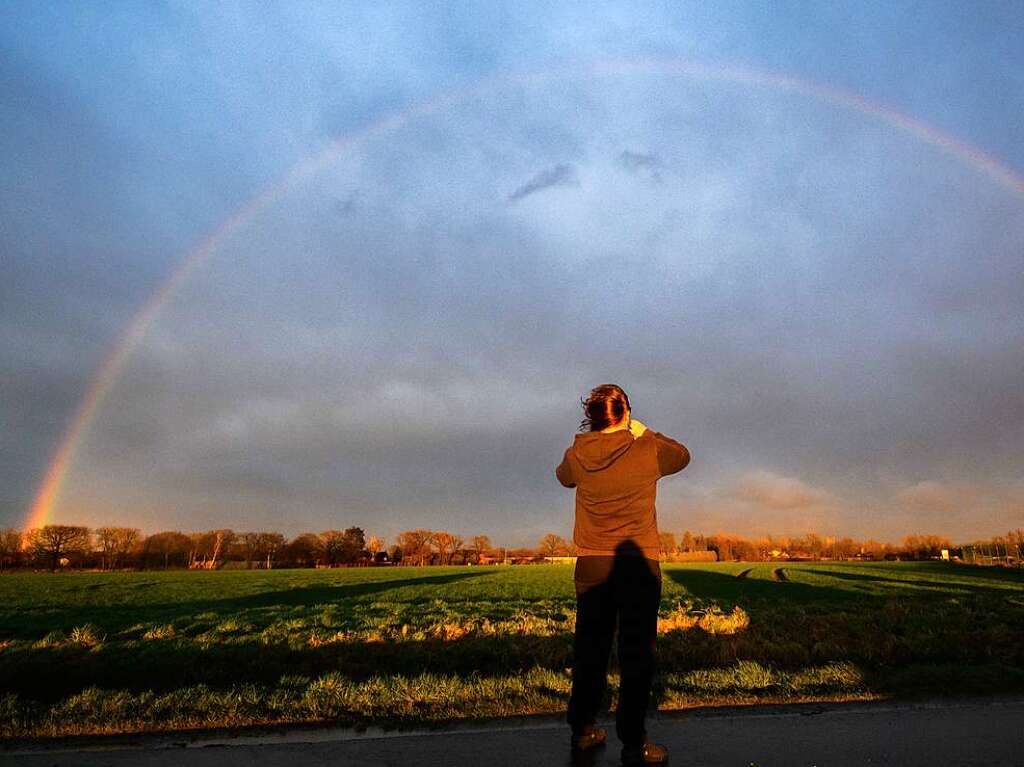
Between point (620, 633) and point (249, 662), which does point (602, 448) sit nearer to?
point (620, 633)

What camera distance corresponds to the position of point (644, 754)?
12.1 ft

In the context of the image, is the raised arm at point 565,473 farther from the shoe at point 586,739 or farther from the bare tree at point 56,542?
the bare tree at point 56,542

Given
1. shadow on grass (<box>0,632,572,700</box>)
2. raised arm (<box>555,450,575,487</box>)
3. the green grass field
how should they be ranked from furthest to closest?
1. shadow on grass (<box>0,632,572,700</box>)
2. the green grass field
3. raised arm (<box>555,450,575,487</box>)

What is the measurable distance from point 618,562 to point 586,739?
1.09 metres

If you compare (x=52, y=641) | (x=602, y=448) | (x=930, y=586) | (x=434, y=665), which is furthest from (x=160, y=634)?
(x=930, y=586)

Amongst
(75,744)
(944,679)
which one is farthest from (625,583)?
(944,679)

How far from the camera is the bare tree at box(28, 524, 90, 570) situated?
10269 cm

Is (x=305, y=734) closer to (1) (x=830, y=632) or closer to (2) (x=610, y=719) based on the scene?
(2) (x=610, y=719)

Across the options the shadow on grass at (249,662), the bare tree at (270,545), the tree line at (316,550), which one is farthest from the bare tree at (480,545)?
the shadow on grass at (249,662)

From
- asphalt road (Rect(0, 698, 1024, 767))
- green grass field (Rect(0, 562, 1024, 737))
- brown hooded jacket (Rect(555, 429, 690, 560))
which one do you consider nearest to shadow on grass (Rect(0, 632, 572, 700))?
green grass field (Rect(0, 562, 1024, 737))

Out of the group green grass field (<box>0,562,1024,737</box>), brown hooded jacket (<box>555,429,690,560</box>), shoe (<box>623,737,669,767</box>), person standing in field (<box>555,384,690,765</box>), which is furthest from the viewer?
green grass field (<box>0,562,1024,737</box>)

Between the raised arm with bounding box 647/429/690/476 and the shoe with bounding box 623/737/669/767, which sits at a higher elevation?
the raised arm with bounding box 647/429/690/476

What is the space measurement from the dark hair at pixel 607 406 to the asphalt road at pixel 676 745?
192cm

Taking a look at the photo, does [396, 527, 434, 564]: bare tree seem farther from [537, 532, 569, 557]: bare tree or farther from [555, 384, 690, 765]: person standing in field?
[555, 384, 690, 765]: person standing in field
